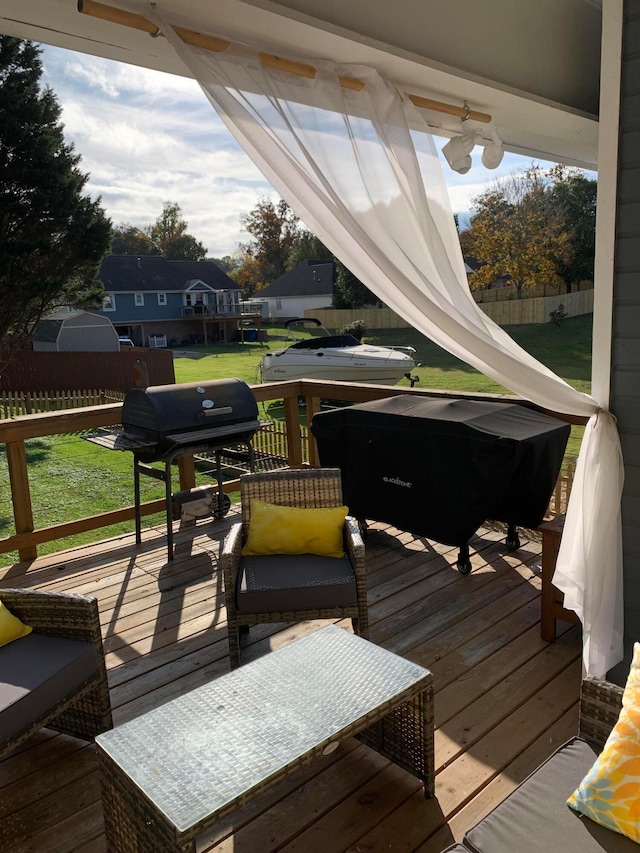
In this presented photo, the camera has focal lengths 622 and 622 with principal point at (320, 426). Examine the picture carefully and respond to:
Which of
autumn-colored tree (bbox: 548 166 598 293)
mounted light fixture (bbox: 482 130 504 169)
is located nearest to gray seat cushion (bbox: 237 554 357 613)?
mounted light fixture (bbox: 482 130 504 169)

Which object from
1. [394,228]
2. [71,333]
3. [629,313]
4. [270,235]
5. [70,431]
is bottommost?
[70,431]

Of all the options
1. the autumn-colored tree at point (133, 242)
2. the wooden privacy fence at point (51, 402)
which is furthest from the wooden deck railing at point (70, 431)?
the autumn-colored tree at point (133, 242)

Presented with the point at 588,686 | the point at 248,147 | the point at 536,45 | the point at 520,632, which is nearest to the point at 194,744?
the point at 588,686

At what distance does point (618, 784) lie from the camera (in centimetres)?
130

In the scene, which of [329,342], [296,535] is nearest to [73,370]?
[329,342]

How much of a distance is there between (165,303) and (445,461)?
29.7 meters

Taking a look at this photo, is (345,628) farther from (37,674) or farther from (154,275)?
(154,275)

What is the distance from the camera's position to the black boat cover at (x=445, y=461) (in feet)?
9.96

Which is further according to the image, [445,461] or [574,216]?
[574,216]

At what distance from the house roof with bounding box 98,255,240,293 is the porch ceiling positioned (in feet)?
92.5

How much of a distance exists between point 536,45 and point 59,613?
3.01m

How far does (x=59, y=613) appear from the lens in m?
2.13

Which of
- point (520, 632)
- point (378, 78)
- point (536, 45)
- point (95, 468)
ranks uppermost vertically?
point (536, 45)

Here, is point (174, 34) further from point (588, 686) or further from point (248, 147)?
point (588, 686)
